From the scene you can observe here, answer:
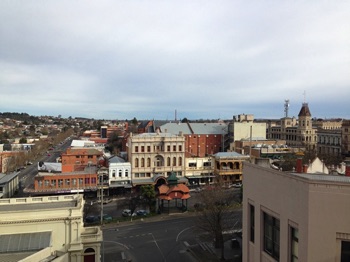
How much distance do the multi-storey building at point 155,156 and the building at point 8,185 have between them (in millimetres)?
21519

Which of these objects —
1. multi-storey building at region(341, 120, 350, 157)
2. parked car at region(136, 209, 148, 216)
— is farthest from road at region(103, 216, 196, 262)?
multi-storey building at region(341, 120, 350, 157)

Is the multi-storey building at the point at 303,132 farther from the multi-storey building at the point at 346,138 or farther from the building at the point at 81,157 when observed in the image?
the building at the point at 81,157

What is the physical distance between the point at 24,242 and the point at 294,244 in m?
18.1

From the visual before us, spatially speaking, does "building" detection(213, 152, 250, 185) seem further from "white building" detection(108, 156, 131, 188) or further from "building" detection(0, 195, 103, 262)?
"building" detection(0, 195, 103, 262)

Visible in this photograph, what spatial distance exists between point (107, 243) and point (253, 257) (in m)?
23.6

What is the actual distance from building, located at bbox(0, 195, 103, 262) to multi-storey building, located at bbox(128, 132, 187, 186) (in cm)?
3434

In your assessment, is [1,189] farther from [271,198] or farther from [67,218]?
[271,198]

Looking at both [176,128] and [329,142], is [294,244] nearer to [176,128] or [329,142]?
[176,128]

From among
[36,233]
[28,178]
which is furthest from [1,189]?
[36,233]

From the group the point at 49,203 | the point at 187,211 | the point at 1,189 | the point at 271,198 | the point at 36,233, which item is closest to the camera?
the point at 271,198

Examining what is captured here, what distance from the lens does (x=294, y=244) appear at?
1227 cm

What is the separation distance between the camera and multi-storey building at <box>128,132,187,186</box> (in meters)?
59.7

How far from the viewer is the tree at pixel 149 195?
1746 inches

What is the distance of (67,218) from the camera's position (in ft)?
75.4
